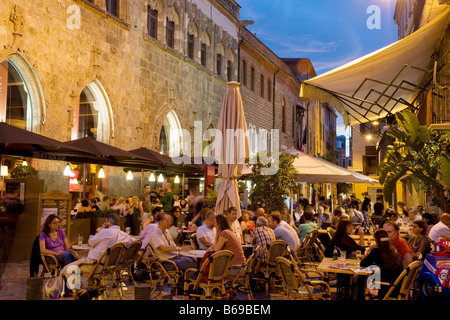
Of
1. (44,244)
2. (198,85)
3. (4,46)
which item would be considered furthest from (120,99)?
(44,244)

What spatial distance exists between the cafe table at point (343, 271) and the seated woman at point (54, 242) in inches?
164

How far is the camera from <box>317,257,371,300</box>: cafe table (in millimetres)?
7180

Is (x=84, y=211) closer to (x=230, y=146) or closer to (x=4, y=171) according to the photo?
(x=4, y=171)

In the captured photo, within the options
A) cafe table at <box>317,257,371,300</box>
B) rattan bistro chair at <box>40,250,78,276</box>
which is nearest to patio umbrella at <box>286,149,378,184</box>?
cafe table at <box>317,257,371,300</box>

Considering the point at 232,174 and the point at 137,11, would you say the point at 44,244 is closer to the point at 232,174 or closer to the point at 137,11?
the point at 232,174

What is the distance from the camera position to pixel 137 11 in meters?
20.0

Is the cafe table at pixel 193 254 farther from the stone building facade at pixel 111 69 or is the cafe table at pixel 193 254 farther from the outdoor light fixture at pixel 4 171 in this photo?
the stone building facade at pixel 111 69

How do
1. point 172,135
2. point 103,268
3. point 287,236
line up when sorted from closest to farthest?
point 103,268, point 287,236, point 172,135

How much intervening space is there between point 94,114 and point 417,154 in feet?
36.5

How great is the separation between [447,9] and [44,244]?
851 centimetres

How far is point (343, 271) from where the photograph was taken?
716cm

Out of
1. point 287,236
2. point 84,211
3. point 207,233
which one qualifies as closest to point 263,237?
point 287,236

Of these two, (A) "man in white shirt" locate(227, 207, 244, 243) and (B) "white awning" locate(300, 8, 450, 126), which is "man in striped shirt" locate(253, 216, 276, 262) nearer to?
(A) "man in white shirt" locate(227, 207, 244, 243)

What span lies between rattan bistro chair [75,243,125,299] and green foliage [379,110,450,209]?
17.2 feet
